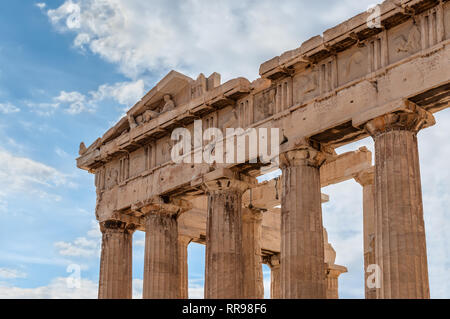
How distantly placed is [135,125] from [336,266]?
14.2 m

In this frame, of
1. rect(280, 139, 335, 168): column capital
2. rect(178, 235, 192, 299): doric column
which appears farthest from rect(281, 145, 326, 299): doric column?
Answer: rect(178, 235, 192, 299): doric column

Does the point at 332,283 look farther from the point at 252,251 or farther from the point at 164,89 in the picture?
the point at 164,89

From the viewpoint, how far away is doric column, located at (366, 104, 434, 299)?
2244 cm

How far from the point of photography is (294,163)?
88.6 feet

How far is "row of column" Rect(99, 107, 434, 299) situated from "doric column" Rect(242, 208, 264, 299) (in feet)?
0.15

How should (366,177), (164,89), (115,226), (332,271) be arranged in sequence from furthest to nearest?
(332,271) → (115,226) → (164,89) → (366,177)

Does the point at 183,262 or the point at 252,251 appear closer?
the point at 252,251

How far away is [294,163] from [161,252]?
8092 millimetres

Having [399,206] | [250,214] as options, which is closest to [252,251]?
[250,214]

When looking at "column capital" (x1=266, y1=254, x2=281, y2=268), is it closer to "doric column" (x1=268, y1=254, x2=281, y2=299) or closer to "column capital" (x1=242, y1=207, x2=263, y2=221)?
"doric column" (x1=268, y1=254, x2=281, y2=299)

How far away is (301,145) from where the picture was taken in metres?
26.6
